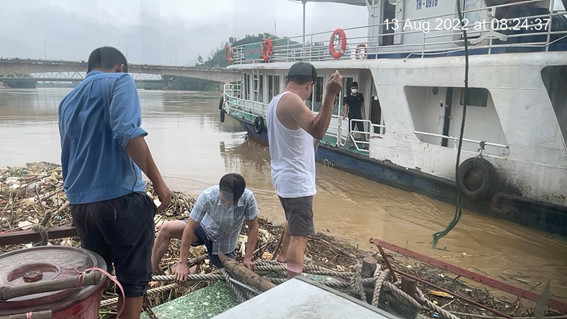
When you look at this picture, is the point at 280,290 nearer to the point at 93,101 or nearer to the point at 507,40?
the point at 93,101

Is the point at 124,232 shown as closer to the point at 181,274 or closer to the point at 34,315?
the point at 34,315

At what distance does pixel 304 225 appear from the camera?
240cm

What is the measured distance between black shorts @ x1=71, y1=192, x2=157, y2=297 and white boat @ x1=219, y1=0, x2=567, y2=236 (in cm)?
→ 265

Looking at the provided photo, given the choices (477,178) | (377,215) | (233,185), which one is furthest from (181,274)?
(477,178)

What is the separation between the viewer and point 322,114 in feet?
6.70

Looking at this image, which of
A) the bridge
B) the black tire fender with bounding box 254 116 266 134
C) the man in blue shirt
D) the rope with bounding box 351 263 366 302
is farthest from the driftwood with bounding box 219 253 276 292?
the black tire fender with bounding box 254 116 266 134

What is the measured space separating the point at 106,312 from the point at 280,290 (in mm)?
1328

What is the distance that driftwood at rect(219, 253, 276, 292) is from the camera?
2201 millimetres

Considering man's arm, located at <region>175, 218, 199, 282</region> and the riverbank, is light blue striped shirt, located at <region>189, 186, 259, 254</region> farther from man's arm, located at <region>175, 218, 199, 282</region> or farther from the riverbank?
the riverbank

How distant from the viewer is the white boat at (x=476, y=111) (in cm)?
503

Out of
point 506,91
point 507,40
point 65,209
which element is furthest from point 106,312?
point 507,40

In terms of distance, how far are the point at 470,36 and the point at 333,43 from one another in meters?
3.42

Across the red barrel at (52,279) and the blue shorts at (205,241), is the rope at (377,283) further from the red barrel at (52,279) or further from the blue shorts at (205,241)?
the red barrel at (52,279)

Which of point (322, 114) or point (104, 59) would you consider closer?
point (104, 59)
